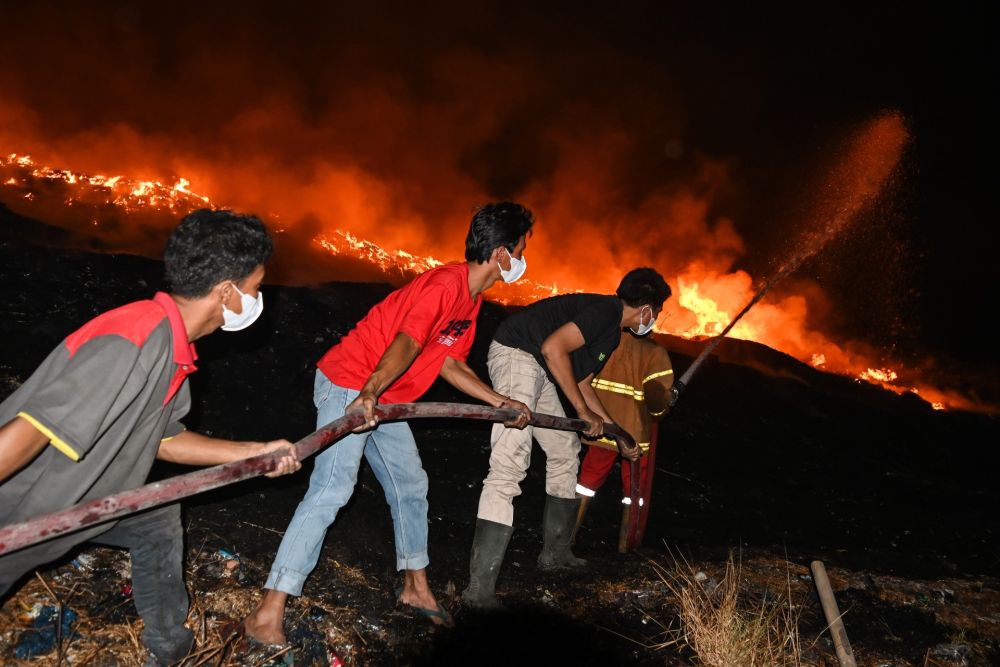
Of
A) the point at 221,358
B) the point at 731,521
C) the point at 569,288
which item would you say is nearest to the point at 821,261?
the point at 569,288

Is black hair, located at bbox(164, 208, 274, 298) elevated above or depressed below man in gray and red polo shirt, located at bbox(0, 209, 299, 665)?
above

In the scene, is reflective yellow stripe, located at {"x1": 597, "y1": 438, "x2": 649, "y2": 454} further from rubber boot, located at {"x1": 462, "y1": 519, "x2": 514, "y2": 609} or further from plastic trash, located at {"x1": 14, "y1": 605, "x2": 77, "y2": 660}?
plastic trash, located at {"x1": 14, "y1": 605, "x2": 77, "y2": 660}

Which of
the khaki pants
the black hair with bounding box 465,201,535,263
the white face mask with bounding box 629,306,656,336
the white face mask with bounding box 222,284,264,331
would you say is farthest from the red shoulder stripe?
the white face mask with bounding box 629,306,656,336

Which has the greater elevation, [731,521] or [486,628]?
[731,521]

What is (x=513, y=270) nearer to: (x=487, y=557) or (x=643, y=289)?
→ (x=643, y=289)

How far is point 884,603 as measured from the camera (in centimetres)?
403

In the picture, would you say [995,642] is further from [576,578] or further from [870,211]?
[870,211]

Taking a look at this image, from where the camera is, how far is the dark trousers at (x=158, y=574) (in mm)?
2176

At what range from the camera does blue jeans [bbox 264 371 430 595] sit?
8.62ft

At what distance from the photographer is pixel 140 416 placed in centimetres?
189

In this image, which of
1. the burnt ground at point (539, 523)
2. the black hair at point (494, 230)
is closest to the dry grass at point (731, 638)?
the burnt ground at point (539, 523)

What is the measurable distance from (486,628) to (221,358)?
4.53 meters

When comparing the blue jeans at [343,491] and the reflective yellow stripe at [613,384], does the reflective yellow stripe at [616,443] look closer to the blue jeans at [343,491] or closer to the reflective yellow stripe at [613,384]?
the reflective yellow stripe at [613,384]

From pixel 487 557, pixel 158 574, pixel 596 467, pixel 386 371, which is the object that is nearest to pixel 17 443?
pixel 158 574
